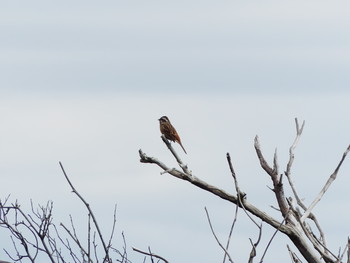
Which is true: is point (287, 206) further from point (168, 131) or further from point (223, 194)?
point (168, 131)

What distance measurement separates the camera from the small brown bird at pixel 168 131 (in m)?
17.8

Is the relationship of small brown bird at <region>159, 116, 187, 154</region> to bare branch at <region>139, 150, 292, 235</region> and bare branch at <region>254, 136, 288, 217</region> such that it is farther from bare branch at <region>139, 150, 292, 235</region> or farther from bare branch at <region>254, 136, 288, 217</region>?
bare branch at <region>254, 136, 288, 217</region>

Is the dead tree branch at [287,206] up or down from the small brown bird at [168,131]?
down

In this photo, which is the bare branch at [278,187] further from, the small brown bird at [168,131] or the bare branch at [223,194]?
the small brown bird at [168,131]

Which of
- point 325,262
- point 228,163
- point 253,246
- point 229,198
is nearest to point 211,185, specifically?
point 229,198

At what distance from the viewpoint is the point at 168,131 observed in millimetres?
17984

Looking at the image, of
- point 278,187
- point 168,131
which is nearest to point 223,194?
point 278,187

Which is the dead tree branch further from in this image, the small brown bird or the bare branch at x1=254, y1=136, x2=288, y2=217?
the small brown bird

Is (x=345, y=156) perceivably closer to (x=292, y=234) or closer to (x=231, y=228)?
(x=292, y=234)

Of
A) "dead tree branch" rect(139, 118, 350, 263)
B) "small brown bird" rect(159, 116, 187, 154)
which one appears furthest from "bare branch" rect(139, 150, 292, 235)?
"small brown bird" rect(159, 116, 187, 154)

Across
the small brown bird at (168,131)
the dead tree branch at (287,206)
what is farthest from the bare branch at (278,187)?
the small brown bird at (168,131)

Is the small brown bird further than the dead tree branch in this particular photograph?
Yes

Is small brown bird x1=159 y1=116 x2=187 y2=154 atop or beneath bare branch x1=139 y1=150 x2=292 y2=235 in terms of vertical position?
atop

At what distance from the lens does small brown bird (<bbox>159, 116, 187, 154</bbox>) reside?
17.8m
